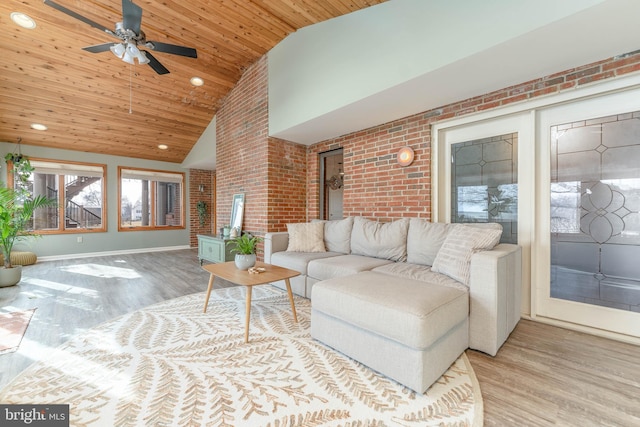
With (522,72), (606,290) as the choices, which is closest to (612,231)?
(606,290)

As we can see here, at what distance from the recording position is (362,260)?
292 centimetres

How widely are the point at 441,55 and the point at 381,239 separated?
184cm

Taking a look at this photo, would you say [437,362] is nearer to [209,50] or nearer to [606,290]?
[606,290]

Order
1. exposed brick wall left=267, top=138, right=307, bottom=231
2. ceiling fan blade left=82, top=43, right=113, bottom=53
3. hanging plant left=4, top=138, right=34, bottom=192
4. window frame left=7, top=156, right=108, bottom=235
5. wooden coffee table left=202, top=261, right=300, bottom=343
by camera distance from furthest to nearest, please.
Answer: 1. window frame left=7, top=156, right=108, bottom=235
2. hanging plant left=4, top=138, right=34, bottom=192
3. exposed brick wall left=267, top=138, right=307, bottom=231
4. ceiling fan blade left=82, top=43, right=113, bottom=53
5. wooden coffee table left=202, top=261, right=300, bottom=343

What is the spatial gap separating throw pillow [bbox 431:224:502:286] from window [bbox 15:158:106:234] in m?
7.36

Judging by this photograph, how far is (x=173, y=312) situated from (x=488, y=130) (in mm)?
3794

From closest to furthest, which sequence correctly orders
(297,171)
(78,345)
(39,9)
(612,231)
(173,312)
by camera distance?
(78,345)
(612,231)
(173,312)
(39,9)
(297,171)

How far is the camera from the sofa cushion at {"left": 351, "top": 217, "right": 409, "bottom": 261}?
293cm

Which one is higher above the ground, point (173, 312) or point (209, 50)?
point (209, 50)

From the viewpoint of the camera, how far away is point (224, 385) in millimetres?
1586

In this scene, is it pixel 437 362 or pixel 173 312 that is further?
pixel 173 312

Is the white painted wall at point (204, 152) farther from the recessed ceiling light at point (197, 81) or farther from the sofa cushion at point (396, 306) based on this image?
the sofa cushion at point (396, 306)

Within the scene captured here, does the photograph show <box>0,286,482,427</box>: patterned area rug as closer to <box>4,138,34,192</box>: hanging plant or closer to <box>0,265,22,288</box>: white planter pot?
<box>0,265,22,288</box>: white planter pot

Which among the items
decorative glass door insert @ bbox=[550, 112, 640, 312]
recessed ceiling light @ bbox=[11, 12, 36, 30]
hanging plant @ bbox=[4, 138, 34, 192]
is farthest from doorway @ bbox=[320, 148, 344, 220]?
hanging plant @ bbox=[4, 138, 34, 192]
